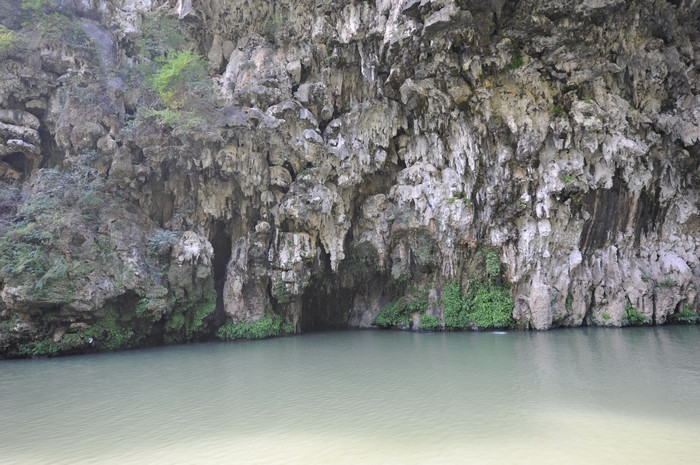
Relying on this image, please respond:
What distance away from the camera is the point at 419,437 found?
218 inches

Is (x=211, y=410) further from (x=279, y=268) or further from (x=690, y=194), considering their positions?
(x=690, y=194)

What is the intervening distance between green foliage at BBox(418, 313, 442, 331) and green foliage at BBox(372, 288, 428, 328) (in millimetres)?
524

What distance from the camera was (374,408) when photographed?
6.94 meters

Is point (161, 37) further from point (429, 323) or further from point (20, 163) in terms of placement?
point (429, 323)

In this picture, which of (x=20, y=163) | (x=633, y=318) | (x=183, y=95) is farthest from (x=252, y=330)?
(x=633, y=318)

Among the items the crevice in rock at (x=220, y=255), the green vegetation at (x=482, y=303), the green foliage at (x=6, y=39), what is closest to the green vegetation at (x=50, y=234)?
the crevice in rock at (x=220, y=255)

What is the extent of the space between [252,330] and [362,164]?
901cm

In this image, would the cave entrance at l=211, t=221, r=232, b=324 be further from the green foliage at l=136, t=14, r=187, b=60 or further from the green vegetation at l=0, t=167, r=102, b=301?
the green foliage at l=136, t=14, r=187, b=60

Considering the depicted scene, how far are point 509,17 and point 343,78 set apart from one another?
24.0 ft

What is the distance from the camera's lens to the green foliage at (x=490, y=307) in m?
17.9

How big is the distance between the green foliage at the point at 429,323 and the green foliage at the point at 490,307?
1.48 meters

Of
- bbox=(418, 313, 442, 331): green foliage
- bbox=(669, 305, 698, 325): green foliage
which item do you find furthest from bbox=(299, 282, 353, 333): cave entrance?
bbox=(669, 305, 698, 325): green foliage

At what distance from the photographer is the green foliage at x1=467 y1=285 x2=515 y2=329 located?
17938 mm

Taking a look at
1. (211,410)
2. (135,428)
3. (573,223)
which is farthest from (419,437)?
(573,223)
